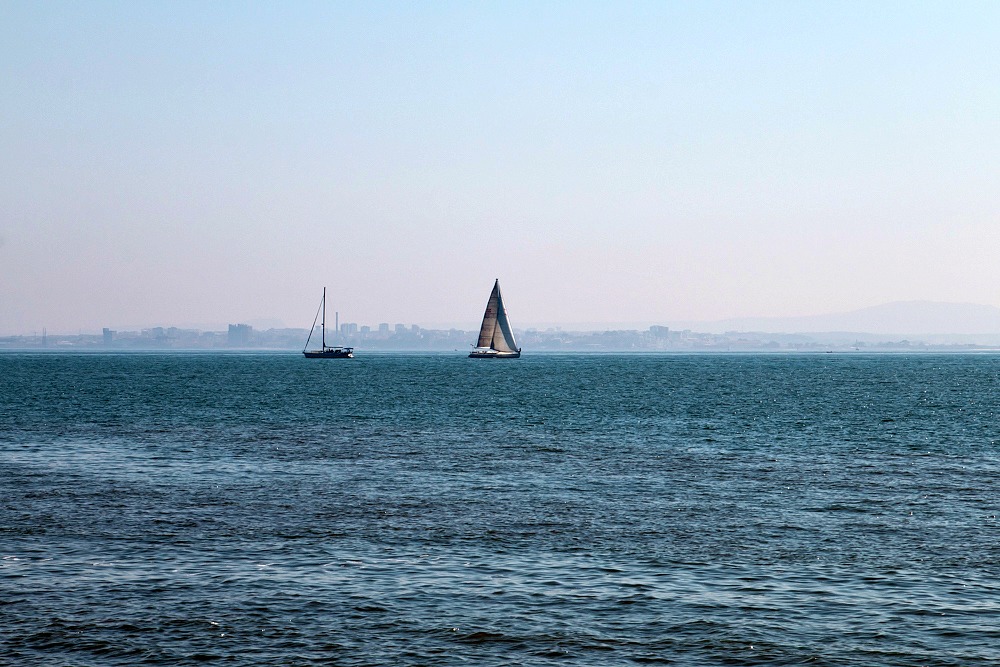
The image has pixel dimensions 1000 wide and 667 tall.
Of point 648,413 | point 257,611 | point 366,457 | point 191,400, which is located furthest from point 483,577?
point 191,400

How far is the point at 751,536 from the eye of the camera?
3244 centimetres

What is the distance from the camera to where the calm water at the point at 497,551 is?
21.4 metres

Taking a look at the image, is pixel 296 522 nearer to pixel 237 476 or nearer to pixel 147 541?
pixel 147 541

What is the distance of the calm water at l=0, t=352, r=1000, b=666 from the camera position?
21406 millimetres

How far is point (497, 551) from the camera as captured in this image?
1180 inches

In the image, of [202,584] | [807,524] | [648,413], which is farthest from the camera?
[648,413]

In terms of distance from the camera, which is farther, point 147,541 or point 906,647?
point 147,541

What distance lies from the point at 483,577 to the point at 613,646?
625cm

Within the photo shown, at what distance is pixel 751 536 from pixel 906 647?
1140 cm

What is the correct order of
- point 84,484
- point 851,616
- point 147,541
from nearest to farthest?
point 851,616, point 147,541, point 84,484

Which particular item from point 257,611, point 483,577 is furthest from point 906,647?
point 257,611

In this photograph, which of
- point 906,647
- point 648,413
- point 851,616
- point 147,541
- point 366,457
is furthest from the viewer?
point 648,413

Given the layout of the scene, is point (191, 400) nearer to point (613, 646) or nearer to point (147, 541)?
point (147, 541)

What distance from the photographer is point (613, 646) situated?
69.4ft
